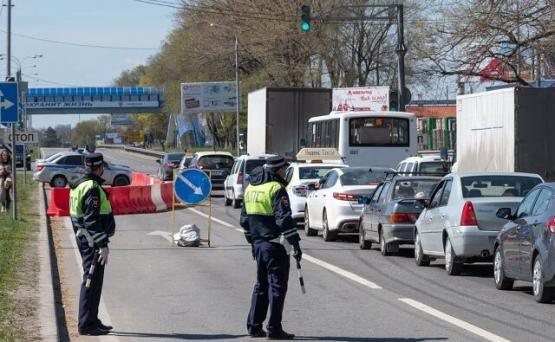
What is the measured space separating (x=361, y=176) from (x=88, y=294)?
13.6 meters

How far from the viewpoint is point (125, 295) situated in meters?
14.9

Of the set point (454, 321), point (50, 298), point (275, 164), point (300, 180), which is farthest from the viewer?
point (300, 180)

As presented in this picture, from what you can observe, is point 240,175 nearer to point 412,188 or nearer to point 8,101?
point 8,101

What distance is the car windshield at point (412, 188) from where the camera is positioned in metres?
20.6

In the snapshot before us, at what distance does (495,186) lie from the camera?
56.6 ft

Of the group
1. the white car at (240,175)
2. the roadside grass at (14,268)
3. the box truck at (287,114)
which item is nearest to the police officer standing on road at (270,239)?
the roadside grass at (14,268)

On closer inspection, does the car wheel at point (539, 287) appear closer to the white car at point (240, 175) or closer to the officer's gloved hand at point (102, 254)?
the officer's gloved hand at point (102, 254)

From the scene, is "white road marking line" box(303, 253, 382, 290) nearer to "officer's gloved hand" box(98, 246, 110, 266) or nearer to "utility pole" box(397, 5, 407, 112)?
"officer's gloved hand" box(98, 246, 110, 266)

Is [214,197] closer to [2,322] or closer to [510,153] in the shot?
[510,153]

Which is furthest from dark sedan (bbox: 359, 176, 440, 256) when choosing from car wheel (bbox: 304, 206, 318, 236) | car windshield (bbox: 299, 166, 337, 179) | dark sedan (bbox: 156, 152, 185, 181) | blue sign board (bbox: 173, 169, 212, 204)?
dark sedan (bbox: 156, 152, 185, 181)

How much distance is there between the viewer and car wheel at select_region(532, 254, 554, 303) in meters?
13.4

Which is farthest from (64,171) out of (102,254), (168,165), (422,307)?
(102,254)

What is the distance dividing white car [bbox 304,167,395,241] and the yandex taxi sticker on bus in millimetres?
7981

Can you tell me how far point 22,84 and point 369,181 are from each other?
68.3ft
